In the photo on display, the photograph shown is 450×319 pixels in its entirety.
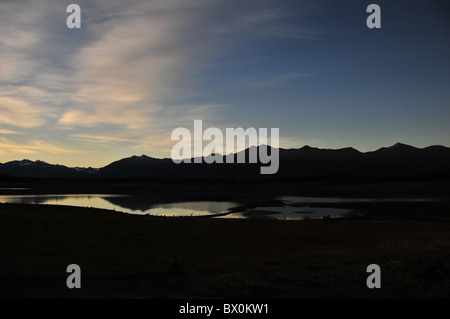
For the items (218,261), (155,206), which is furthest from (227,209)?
(218,261)

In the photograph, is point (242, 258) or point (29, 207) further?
point (29, 207)

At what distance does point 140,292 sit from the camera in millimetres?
14984

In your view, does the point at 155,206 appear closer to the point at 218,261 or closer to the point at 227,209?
the point at 227,209

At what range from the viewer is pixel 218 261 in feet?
71.0

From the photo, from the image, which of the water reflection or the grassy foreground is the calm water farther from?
the grassy foreground

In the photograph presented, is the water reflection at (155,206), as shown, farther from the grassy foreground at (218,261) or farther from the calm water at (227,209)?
the grassy foreground at (218,261)

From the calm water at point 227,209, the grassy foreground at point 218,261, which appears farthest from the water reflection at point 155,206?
the grassy foreground at point 218,261

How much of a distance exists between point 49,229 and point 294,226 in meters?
27.0

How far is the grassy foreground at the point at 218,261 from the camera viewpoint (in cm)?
1559

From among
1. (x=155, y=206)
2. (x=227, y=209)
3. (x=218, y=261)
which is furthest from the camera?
(x=155, y=206)

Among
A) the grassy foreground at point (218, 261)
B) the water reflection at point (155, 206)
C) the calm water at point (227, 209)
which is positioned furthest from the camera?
the water reflection at point (155, 206)

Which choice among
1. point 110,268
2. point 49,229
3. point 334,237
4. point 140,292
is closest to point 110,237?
point 49,229
